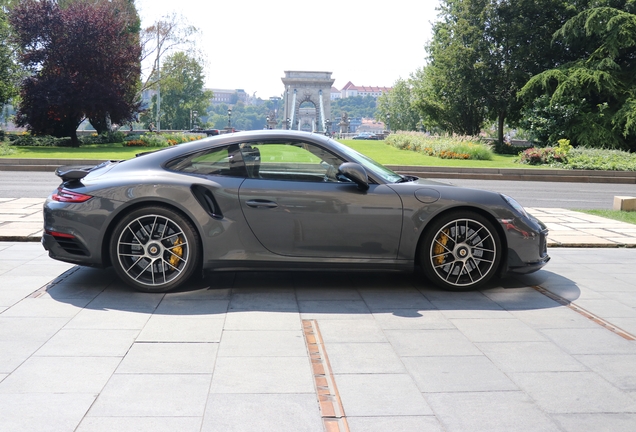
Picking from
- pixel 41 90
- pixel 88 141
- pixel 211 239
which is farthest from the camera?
pixel 88 141

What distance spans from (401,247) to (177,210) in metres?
1.84

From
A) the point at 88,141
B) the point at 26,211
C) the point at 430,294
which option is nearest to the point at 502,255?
the point at 430,294

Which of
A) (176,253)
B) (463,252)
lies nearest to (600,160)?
(463,252)

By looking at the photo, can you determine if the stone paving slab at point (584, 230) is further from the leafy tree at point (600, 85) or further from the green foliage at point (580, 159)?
the leafy tree at point (600, 85)

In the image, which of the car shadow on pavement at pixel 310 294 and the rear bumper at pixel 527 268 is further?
the rear bumper at pixel 527 268

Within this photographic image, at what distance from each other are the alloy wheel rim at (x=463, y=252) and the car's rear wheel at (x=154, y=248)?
78.6 inches

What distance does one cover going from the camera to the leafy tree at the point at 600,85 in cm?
3116

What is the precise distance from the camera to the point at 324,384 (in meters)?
3.46

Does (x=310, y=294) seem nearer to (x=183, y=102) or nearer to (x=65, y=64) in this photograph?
(x=65, y=64)

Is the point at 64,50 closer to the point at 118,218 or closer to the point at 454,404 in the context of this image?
the point at 118,218

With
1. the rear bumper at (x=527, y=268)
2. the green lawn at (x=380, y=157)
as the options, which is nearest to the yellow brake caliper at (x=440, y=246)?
the rear bumper at (x=527, y=268)

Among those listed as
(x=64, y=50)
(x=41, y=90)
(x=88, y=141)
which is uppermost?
(x=64, y=50)

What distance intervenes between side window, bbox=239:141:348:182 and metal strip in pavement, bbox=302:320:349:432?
144 cm

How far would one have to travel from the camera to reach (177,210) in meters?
5.35
